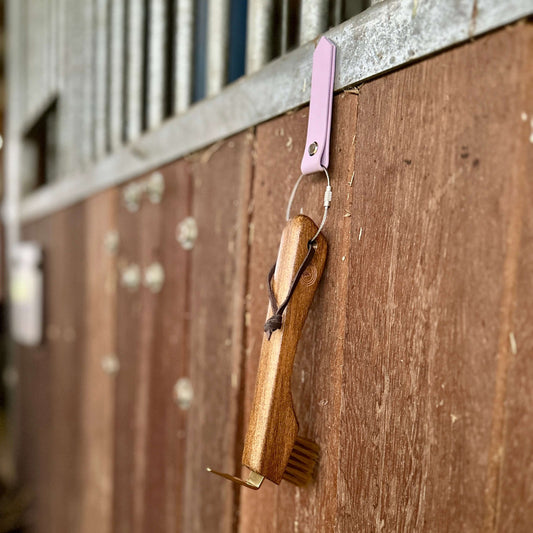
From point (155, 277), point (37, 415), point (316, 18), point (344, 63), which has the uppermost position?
point (316, 18)

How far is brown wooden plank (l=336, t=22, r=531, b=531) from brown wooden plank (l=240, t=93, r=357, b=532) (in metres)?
0.02

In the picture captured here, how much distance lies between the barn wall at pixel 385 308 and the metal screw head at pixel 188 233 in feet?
0.07

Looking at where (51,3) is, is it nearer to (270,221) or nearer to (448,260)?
(270,221)

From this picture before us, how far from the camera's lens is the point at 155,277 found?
1038 mm

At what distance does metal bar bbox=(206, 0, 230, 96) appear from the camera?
90 cm

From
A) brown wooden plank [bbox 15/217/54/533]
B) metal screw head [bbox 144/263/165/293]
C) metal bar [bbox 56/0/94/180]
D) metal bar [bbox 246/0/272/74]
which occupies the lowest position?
brown wooden plank [bbox 15/217/54/533]

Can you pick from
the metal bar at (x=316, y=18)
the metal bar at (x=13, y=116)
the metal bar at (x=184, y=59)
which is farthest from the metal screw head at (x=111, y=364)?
the metal bar at (x=13, y=116)

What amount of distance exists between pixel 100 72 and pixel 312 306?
1.13 meters

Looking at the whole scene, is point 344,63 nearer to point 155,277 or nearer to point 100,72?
point 155,277

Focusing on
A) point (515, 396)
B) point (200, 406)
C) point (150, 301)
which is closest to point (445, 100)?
point (515, 396)

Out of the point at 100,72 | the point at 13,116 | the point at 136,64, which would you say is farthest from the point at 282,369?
the point at 13,116

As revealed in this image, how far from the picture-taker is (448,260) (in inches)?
16.9

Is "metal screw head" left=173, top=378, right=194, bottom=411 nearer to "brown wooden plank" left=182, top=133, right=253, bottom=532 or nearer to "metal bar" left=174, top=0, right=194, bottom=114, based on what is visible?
"brown wooden plank" left=182, top=133, right=253, bottom=532

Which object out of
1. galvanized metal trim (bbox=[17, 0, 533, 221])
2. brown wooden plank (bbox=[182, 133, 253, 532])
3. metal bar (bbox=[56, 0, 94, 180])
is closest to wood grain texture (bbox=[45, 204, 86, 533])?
metal bar (bbox=[56, 0, 94, 180])
